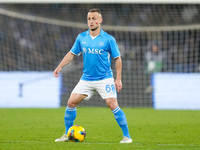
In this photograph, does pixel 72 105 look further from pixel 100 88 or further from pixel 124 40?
pixel 124 40

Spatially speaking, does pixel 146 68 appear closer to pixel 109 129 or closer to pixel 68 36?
pixel 68 36

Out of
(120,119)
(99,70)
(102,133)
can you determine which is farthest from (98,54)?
(102,133)

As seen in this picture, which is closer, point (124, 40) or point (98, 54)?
point (98, 54)

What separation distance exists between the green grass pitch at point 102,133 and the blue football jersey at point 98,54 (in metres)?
1.12

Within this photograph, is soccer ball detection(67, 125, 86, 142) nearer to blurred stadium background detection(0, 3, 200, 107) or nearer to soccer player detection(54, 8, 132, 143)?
soccer player detection(54, 8, 132, 143)

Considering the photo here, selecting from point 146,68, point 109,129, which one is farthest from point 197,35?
point 109,129

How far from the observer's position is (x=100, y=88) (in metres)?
7.40

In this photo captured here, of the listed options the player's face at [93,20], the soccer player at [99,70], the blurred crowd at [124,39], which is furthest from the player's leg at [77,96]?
the blurred crowd at [124,39]

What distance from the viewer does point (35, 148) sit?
21.6 feet

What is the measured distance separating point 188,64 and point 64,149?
39.5 feet

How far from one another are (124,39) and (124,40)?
5cm

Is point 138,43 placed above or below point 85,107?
above

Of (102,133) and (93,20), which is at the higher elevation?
(93,20)

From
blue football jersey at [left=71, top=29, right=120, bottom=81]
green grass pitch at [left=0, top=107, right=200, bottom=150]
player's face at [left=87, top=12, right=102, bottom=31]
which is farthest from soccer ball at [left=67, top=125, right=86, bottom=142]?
player's face at [left=87, top=12, right=102, bottom=31]
